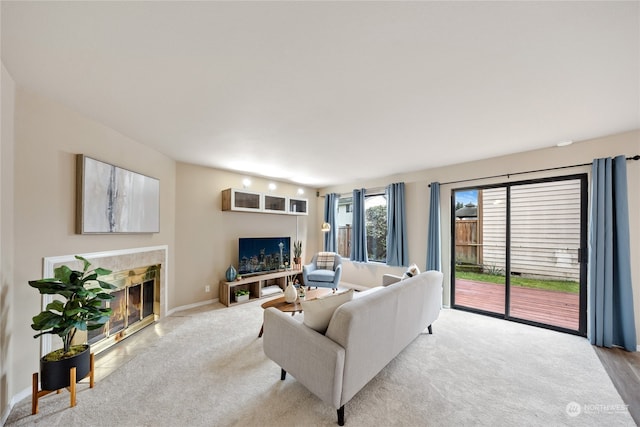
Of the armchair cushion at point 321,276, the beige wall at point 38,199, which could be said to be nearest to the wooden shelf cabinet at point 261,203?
the armchair cushion at point 321,276

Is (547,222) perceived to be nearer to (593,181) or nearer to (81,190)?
(593,181)

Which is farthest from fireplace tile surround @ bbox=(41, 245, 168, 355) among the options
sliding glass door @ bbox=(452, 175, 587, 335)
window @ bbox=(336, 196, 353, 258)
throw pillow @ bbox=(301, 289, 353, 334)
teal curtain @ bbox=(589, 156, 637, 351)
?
teal curtain @ bbox=(589, 156, 637, 351)

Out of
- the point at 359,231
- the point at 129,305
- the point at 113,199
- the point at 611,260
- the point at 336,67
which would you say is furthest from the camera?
the point at 359,231

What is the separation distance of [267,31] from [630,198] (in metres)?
4.12

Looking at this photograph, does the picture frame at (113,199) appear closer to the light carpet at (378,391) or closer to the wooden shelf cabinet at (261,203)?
the wooden shelf cabinet at (261,203)

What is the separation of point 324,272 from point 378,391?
2735mm

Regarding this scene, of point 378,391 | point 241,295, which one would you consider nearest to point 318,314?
point 378,391

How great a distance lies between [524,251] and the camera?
342 cm

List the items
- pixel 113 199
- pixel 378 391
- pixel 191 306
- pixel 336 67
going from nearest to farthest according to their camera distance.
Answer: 1. pixel 336 67
2. pixel 378 391
3. pixel 113 199
4. pixel 191 306

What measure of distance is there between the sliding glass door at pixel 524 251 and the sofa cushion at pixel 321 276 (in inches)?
Result: 84.8

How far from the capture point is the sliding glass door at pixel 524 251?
10.1 feet

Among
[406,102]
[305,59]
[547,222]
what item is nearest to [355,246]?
[547,222]

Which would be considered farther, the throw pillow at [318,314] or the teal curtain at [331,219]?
the teal curtain at [331,219]

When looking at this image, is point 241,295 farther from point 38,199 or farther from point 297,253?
point 38,199
